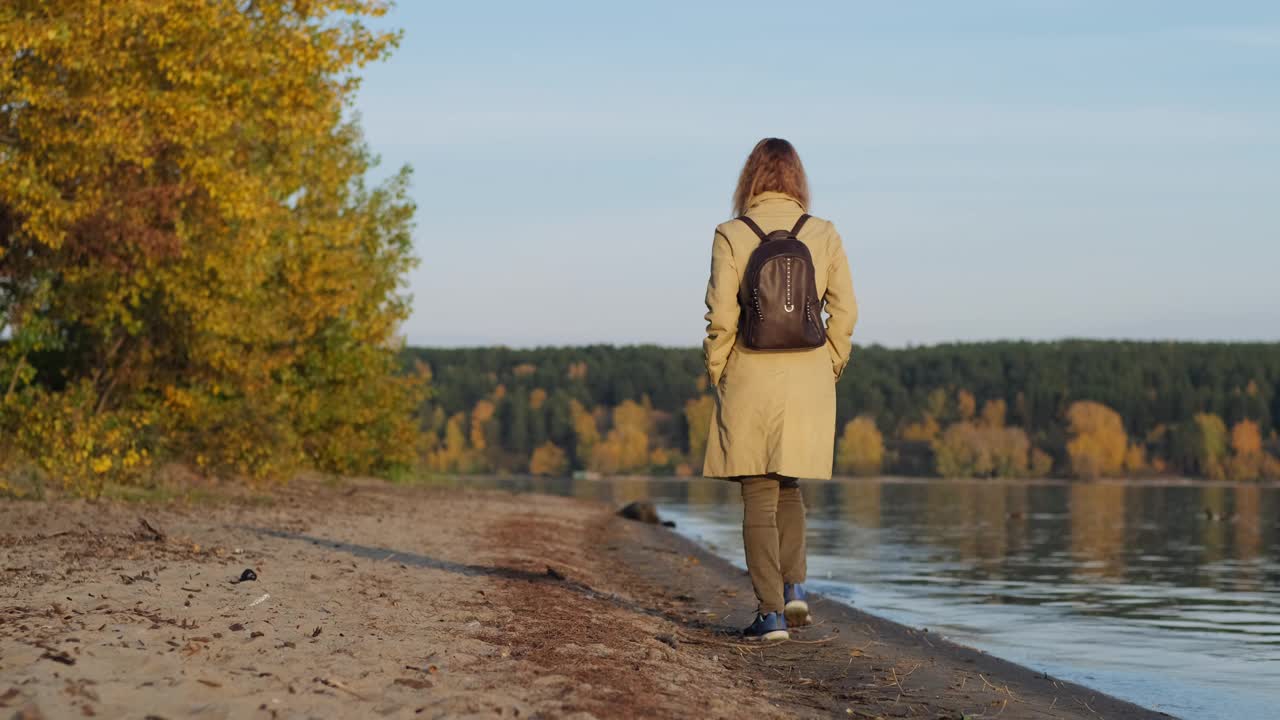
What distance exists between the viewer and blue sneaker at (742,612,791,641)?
771 centimetres

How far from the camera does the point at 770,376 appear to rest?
23.6 feet

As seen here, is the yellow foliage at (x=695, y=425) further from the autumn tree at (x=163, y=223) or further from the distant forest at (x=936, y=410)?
the autumn tree at (x=163, y=223)

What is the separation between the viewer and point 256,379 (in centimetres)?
2245

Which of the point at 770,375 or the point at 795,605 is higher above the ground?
the point at 770,375

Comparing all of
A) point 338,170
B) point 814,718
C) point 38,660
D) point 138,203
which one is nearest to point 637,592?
point 814,718

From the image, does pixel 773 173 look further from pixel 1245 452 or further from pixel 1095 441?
pixel 1245 452

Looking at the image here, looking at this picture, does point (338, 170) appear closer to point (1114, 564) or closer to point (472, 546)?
point (472, 546)

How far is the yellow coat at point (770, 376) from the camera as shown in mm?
7195

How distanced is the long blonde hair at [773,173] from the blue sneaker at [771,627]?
2.48 m

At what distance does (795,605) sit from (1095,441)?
13859 centimetres

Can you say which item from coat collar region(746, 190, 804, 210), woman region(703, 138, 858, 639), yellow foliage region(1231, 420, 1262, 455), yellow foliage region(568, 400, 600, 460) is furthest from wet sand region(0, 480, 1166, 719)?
yellow foliage region(1231, 420, 1262, 455)

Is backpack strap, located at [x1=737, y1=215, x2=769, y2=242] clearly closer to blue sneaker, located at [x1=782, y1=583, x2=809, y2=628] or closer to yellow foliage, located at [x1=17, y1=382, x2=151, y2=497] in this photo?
blue sneaker, located at [x1=782, y1=583, x2=809, y2=628]

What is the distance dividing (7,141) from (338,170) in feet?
43.3

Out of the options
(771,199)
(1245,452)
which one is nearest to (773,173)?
(771,199)
